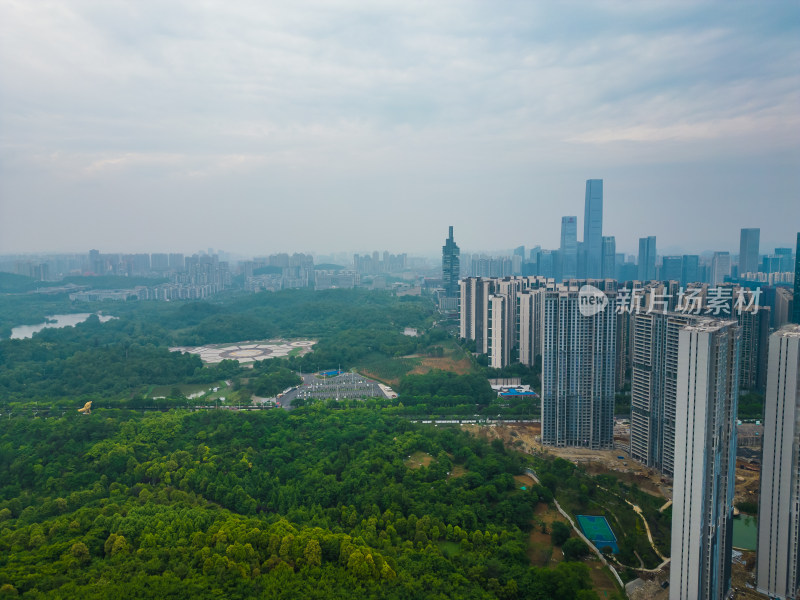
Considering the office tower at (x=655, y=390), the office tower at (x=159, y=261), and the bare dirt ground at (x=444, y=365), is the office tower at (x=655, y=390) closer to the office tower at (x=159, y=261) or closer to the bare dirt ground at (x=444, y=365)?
the bare dirt ground at (x=444, y=365)

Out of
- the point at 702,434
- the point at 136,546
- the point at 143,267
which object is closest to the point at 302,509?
the point at 136,546

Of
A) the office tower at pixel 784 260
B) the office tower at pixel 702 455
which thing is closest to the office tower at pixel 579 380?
the office tower at pixel 702 455

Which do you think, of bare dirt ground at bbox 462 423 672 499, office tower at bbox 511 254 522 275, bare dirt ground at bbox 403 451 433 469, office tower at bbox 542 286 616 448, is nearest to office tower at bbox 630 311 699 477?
bare dirt ground at bbox 462 423 672 499

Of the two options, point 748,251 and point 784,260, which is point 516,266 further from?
point 784,260

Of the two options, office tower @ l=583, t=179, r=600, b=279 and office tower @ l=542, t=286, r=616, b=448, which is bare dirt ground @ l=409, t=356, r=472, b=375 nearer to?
office tower @ l=542, t=286, r=616, b=448

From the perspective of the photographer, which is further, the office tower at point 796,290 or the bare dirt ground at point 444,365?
the bare dirt ground at point 444,365

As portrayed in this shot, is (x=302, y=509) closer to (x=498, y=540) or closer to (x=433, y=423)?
(x=498, y=540)

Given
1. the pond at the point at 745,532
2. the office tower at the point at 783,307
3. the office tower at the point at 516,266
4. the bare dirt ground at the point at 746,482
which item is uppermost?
the office tower at the point at 516,266

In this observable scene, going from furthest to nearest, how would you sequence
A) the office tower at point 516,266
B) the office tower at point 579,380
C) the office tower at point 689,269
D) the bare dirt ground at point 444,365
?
the office tower at point 516,266, the office tower at point 689,269, the bare dirt ground at point 444,365, the office tower at point 579,380
